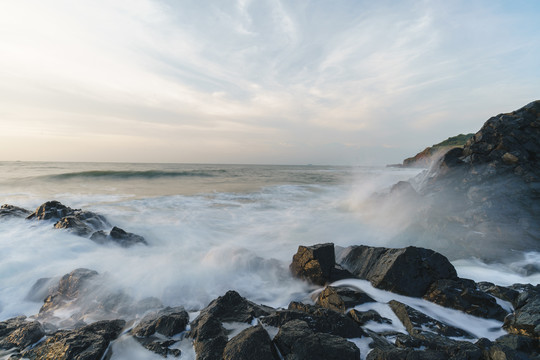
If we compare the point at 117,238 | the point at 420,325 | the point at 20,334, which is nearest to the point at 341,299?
the point at 420,325

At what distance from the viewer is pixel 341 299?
12.6ft

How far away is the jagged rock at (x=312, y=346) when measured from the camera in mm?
2480

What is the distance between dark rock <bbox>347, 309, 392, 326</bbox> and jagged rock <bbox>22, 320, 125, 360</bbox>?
3.26m

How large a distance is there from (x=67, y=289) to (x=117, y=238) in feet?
8.76

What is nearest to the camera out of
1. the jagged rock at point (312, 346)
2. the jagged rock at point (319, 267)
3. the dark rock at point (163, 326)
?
the jagged rock at point (312, 346)

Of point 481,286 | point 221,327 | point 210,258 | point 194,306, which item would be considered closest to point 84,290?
point 194,306

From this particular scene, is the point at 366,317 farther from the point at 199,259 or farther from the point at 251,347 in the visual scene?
the point at 199,259

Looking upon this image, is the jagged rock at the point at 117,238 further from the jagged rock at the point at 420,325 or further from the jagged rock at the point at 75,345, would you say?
the jagged rock at the point at 420,325

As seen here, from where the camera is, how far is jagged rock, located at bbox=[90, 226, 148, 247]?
278 inches

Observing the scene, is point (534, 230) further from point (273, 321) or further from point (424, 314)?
point (273, 321)

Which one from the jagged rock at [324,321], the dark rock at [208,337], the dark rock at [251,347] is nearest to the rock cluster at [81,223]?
the dark rock at [208,337]

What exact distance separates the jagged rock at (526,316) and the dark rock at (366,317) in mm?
1423

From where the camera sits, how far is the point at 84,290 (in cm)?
464

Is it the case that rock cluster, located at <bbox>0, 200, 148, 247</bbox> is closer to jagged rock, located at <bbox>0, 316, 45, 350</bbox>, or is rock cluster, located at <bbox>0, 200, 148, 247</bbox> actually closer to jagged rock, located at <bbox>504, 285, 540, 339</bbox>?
jagged rock, located at <bbox>0, 316, 45, 350</bbox>
